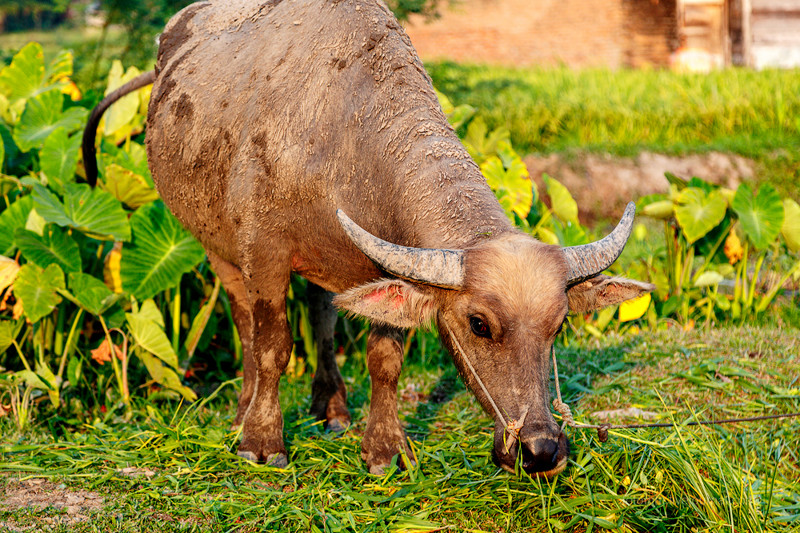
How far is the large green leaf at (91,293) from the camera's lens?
4734 millimetres

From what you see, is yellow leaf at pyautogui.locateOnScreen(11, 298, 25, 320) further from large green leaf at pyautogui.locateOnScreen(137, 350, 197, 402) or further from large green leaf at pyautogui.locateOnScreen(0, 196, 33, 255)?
large green leaf at pyautogui.locateOnScreen(137, 350, 197, 402)

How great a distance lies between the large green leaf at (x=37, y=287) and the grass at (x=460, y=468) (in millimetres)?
654

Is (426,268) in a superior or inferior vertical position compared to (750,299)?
superior

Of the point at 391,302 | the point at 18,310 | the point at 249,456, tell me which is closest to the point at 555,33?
the point at 18,310

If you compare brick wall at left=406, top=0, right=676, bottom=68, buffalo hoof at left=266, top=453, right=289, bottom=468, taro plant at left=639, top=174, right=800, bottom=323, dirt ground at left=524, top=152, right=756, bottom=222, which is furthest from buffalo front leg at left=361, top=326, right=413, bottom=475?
brick wall at left=406, top=0, right=676, bottom=68

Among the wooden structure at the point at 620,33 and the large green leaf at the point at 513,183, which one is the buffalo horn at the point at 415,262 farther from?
the wooden structure at the point at 620,33

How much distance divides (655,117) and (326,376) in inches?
353

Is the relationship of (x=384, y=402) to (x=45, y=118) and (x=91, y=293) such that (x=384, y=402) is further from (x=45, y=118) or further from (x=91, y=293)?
(x=45, y=118)

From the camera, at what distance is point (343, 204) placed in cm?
371

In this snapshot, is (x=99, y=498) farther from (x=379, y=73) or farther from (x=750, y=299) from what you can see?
(x=750, y=299)

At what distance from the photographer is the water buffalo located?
312cm

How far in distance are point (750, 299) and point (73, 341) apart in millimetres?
4673

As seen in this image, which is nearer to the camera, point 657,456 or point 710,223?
Answer: point 657,456

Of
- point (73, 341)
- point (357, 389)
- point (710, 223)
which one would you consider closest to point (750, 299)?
point (710, 223)
